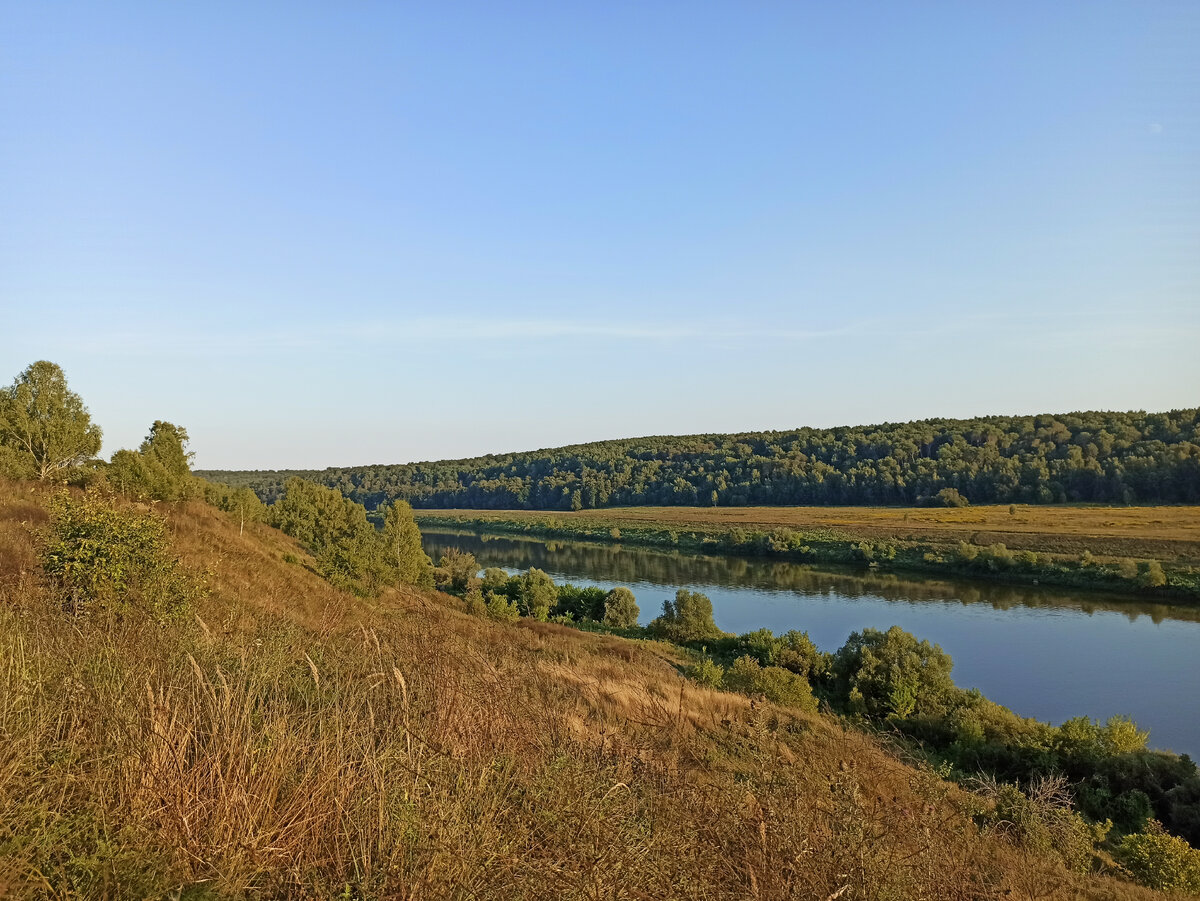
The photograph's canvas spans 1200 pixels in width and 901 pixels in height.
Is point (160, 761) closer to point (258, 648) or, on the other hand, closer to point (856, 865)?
point (258, 648)

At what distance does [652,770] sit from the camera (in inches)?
151

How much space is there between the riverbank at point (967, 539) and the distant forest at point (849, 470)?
6296 mm

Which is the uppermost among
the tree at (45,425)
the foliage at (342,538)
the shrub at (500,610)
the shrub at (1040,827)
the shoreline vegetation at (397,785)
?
the tree at (45,425)

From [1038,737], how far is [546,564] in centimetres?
4945

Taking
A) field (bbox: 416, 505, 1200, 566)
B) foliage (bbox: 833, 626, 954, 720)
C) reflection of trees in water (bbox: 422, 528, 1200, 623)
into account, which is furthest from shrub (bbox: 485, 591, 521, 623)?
field (bbox: 416, 505, 1200, 566)

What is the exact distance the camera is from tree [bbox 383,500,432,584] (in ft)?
89.9

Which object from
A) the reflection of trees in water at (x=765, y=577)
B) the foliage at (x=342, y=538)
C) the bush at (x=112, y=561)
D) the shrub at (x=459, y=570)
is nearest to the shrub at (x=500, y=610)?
the foliage at (x=342, y=538)

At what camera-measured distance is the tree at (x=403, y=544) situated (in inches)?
1078

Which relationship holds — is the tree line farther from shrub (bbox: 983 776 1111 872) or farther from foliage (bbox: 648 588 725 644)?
foliage (bbox: 648 588 725 644)

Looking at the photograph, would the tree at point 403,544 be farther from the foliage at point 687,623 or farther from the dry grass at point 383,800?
the dry grass at point 383,800

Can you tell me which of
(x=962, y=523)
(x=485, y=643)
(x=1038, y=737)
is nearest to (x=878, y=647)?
(x=1038, y=737)

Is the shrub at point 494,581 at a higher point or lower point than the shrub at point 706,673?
lower

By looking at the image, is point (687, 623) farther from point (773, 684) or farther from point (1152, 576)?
point (1152, 576)

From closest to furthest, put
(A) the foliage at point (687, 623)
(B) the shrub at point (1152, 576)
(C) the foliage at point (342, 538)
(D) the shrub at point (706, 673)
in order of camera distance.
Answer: (D) the shrub at point (706, 673) → (C) the foliage at point (342, 538) → (A) the foliage at point (687, 623) → (B) the shrub at point (1152, 576)
